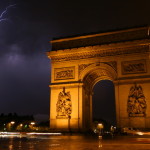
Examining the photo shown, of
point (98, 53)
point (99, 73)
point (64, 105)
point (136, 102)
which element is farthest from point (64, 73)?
point (136, 102)

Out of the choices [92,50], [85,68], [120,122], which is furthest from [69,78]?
[120,122]

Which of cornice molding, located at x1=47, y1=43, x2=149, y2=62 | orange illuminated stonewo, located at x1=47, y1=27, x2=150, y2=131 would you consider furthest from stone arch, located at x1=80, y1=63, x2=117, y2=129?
cornice molding, located at x1=47, y1=43, x2=149, y2=62

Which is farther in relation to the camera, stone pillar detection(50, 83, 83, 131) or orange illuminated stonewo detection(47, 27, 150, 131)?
stone pillar detection(50, 83, 83, 131)

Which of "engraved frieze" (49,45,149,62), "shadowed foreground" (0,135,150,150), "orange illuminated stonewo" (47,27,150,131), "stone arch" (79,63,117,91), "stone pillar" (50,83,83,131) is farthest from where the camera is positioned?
"stone arch" (79,63,117,91)

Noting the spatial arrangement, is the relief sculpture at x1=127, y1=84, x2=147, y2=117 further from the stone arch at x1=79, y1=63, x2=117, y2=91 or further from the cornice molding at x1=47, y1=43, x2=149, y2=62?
the cornice molding at x1=47, y1=43, x2=149, y2=62

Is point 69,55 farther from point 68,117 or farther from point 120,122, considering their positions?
point 120,122

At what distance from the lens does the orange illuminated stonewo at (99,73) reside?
85.9 feet

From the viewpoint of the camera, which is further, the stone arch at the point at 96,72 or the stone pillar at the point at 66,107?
the stone arch at the point at 96,72

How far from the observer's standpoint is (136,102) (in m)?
25.9

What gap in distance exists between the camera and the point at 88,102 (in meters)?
32.2

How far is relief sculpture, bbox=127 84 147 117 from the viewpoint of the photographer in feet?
83.8

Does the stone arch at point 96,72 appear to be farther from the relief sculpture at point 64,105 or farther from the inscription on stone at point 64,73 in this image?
the relief sculpture at point 64,105

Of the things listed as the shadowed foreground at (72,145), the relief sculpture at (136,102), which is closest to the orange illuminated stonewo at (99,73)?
the relief sculpture at (136,102)

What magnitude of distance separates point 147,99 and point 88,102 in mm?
8703
